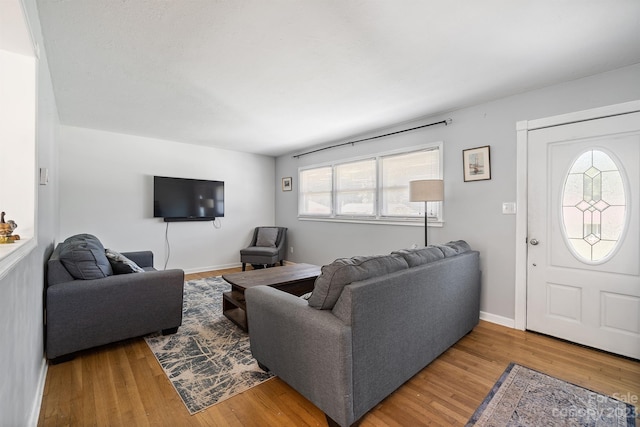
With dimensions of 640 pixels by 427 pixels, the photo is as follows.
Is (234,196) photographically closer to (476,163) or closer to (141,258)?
(141,258)

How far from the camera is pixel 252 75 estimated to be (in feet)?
8.32

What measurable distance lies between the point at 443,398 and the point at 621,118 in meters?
2.63

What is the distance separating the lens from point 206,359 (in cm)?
224

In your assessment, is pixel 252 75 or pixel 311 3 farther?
pixel 252 75

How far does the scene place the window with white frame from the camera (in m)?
3.68

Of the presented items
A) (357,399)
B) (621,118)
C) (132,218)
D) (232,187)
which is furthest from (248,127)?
(621,118)

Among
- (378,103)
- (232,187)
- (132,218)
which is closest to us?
(378,103)

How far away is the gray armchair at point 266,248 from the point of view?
16.6 ft

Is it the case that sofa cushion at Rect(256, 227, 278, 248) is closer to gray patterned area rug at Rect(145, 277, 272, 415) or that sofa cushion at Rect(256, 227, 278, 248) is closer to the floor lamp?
gray patterned area rug at Rect(145, 277, 272, 415)

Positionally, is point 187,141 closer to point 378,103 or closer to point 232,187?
point 232,187

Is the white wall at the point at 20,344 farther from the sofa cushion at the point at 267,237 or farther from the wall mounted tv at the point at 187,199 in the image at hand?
the sofa cushion at the point at 267,237

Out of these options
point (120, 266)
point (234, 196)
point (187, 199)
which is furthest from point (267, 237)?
point (120, 266)

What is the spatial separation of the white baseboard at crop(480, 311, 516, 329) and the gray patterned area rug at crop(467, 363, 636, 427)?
3.12 ft

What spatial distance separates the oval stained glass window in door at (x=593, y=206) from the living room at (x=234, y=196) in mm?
441
